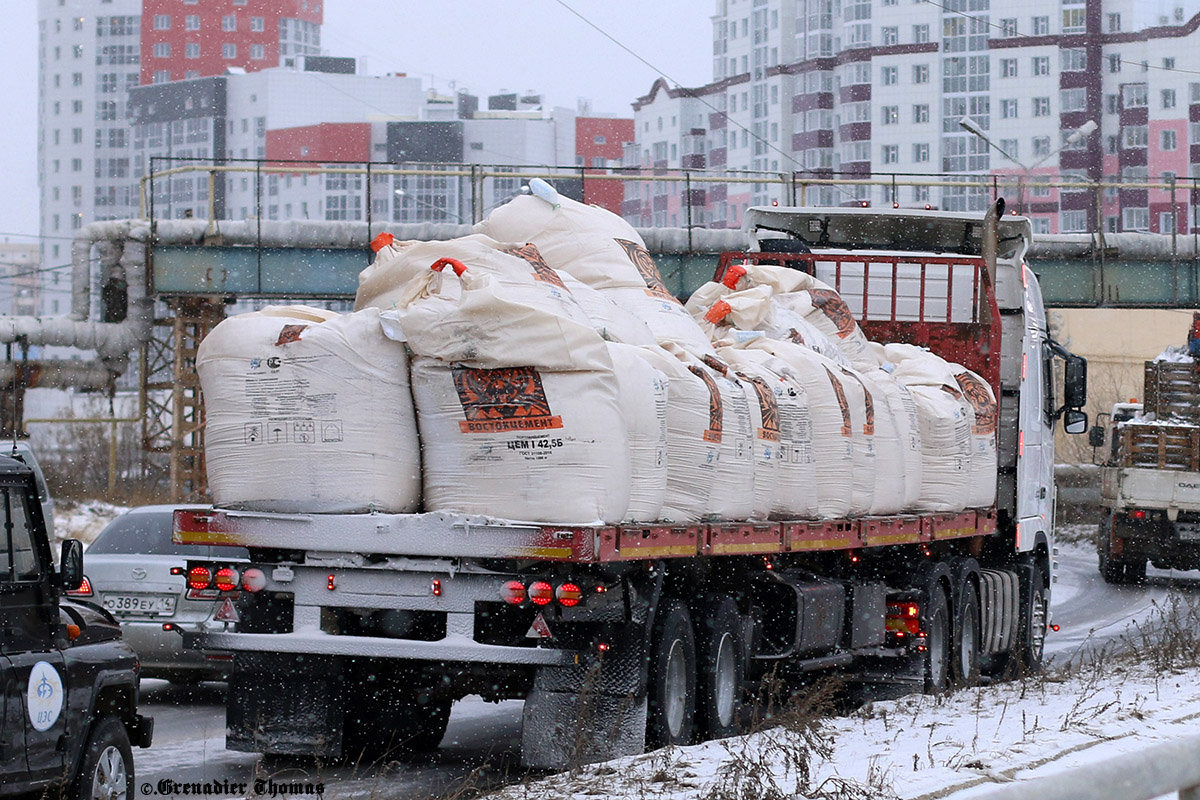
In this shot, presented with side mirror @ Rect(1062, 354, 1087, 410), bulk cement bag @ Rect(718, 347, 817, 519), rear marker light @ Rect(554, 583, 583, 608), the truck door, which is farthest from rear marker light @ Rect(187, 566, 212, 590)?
side mirror @ Rect(1062, 354, 1087, 410)

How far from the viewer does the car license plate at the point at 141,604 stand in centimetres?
1144

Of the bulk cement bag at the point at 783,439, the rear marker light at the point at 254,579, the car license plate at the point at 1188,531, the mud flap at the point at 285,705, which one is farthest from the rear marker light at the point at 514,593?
the car license plate at the point at 1188,531

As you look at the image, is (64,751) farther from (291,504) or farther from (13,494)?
(291,504)

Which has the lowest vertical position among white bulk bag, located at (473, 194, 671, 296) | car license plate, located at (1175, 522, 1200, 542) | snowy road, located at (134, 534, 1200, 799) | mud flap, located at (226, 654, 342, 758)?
car license plate, located at (1175, 522, 1200, 542)

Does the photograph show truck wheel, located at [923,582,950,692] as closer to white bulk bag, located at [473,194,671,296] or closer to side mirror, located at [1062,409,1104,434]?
side mirror, located at [1062,409,1104,434]

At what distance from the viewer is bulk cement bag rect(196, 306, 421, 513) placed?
8148mm

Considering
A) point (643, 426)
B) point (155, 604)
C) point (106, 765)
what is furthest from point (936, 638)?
point (106, 765)

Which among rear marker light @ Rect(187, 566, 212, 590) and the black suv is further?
rear marker light @ Rect(187, 566, 212, 590)

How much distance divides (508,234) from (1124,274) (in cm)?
2300

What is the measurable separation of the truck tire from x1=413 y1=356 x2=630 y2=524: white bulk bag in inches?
200

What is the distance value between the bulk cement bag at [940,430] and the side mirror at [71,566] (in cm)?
700

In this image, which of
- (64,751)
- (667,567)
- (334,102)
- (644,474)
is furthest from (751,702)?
(334,102)

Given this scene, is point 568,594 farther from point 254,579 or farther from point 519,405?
point 254,579

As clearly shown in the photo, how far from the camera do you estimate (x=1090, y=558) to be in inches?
1284
